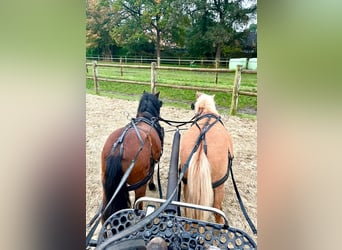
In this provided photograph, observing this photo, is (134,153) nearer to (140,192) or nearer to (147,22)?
(140,192)

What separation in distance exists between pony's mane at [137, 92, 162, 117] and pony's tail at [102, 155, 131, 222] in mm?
207

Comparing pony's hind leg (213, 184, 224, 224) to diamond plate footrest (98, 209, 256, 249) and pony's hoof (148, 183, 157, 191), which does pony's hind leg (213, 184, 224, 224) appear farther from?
pony's hoof (148, 183, 157, 191)

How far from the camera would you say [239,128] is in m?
1.04

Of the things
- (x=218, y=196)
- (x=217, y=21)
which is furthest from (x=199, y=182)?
(x=217, y=21)

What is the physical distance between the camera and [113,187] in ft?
3.75

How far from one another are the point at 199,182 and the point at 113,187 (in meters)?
0.32

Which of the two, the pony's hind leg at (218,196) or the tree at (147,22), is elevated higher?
the tree at (147,22)

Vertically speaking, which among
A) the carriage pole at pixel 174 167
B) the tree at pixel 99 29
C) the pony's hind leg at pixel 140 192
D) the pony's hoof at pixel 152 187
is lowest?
the pony's hind leg at pixel 140 192

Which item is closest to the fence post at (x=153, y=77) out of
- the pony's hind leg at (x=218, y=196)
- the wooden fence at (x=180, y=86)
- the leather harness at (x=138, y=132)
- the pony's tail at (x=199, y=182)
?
the wooden fence at (x=180, y=86)

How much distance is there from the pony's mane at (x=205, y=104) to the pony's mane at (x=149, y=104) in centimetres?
15

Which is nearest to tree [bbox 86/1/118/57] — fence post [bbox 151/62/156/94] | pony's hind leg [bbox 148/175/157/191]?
fence post [bbox 151/62/156/94]

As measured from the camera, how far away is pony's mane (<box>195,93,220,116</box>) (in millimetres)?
1088

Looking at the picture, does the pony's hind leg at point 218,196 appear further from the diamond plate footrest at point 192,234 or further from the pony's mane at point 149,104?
the pony's mane at point 149,104

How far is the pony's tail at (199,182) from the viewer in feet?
3.64
